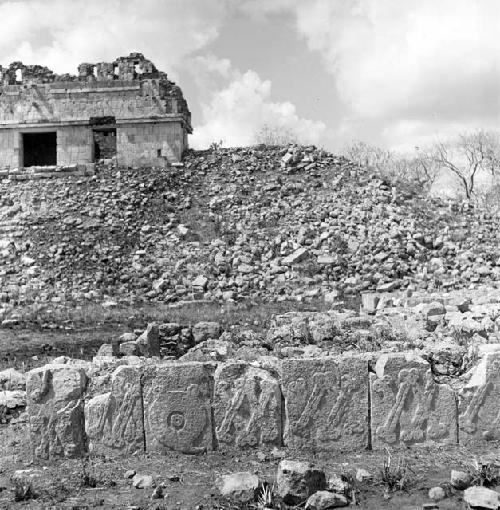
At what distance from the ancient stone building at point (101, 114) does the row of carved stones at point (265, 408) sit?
781 inches

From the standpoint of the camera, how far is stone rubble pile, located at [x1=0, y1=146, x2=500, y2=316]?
19672 mm

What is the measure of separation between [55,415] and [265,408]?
1984 millimetres

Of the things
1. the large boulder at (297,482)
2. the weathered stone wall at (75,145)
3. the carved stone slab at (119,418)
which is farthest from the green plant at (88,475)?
the weathered stone wall at (75,145)

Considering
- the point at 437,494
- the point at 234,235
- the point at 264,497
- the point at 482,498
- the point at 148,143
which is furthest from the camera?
the point at 148,143

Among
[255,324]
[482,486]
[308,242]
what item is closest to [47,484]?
[482,486]

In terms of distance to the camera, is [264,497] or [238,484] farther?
[238,484]

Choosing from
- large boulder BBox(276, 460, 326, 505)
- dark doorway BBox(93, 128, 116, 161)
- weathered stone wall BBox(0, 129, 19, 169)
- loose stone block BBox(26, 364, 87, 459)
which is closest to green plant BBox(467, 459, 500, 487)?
large boulder BBox(276, 460, 326, 505)

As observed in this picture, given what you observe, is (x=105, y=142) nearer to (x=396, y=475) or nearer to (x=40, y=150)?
(x=40, y=150)

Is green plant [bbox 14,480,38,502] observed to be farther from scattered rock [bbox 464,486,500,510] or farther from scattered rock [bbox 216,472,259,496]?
scattered rock [bbox 464,486,500,510]

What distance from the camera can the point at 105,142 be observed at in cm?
2634

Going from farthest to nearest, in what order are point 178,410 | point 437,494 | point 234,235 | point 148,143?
point 148,143
point 234,235
point 178,410
point 437,494

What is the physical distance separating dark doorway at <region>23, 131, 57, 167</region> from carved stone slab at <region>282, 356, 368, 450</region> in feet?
77.9

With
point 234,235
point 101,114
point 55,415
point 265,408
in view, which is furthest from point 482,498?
point 101,114

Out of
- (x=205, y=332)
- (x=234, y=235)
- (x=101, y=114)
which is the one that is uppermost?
(x=101, y=114)
